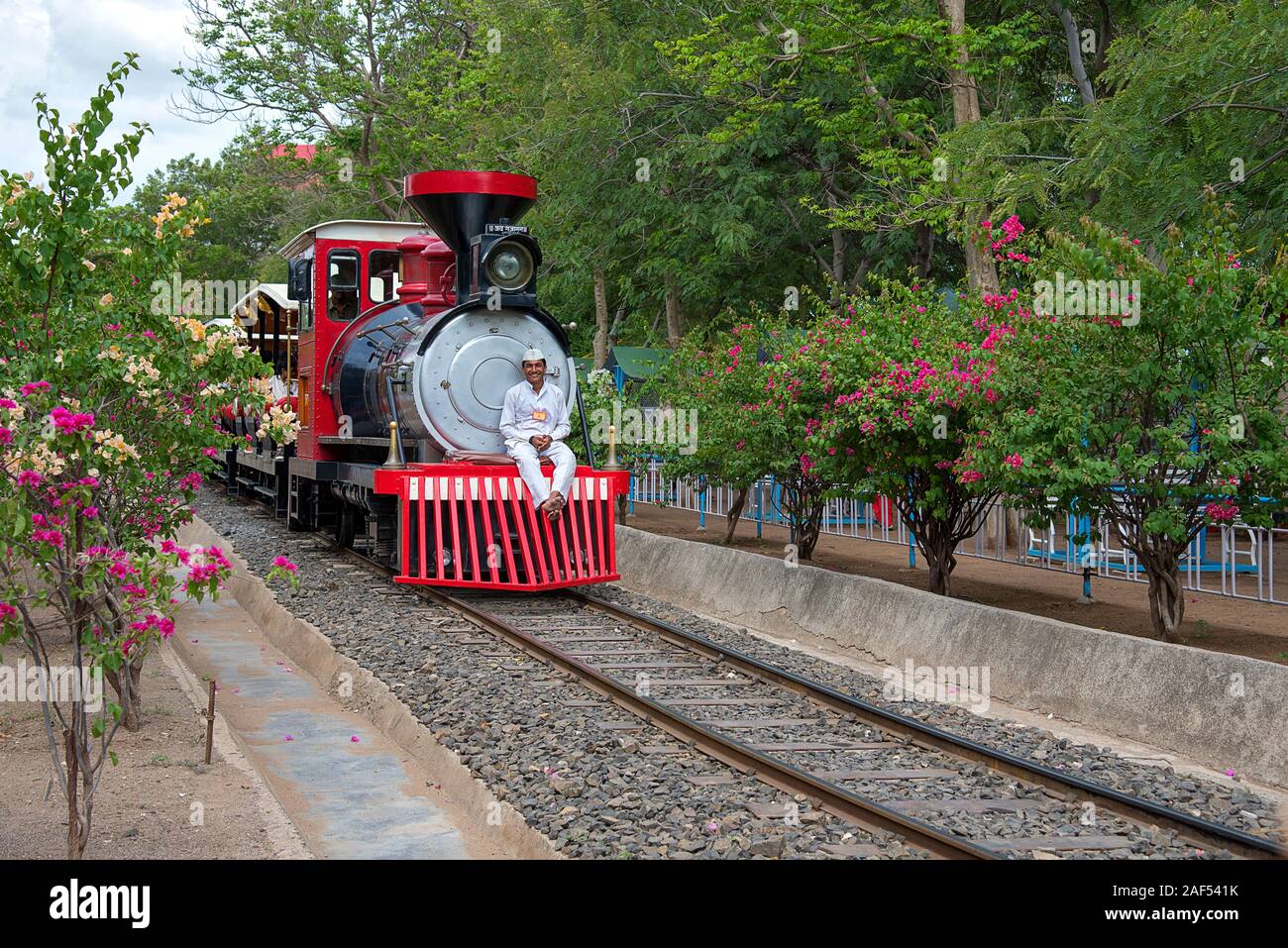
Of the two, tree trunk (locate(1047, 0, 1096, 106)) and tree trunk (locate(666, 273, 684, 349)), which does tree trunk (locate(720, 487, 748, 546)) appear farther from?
tree trunk (locate(1047, 0, 1096, 106))

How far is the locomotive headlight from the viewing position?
513 inches

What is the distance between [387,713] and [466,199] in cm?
609

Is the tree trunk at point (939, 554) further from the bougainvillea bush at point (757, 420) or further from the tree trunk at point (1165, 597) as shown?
the tree trunk at point (1165, 597)

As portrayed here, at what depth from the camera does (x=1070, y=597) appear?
40.3 feet

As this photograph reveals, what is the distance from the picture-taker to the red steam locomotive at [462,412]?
488 inches

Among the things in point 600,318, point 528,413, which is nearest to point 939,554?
point 528,413

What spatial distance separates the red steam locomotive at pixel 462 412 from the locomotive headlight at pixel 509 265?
1 cm

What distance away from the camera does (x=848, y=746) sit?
762 cm

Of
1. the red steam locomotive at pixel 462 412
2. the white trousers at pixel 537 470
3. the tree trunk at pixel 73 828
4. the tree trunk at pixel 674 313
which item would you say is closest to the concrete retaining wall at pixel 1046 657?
the red steam locomotive at pixel 462 412

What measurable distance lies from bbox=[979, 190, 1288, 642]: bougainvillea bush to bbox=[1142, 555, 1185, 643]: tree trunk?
0.01m

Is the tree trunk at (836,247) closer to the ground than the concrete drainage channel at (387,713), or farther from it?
farther from it

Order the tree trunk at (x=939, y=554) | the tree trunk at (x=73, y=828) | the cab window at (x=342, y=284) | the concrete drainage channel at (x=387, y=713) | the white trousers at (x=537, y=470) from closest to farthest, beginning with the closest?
1. the tree trunk at (x=73, y=828)
2. the concrete drainage channel at (x=387, y=713)
3. the tree trunk at (x=939, y=554)
4. the white trousers at (x=537, y=470)
5. the cab window at (x=342, y=284)

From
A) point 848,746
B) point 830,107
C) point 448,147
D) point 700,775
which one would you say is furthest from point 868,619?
point 448,147

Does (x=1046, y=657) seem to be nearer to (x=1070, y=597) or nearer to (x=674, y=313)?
(x=1070, y=597)
